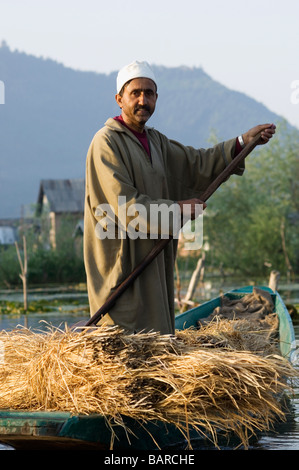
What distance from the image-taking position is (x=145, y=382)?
3779mm

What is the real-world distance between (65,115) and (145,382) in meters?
159

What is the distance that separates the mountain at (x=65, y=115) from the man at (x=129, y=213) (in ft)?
417

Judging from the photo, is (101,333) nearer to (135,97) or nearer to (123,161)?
(123,161)

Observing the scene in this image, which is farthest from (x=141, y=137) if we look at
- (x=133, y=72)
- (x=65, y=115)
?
(x=65, y=115)

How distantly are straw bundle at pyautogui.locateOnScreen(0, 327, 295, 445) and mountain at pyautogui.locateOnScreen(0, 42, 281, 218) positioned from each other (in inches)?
5025

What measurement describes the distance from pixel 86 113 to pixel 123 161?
522 feet

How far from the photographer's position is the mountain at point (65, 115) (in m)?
145

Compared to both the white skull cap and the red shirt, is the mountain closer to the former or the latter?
the red shirt

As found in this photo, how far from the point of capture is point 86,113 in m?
161

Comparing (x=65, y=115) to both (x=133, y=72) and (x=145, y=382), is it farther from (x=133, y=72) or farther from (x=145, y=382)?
(x=145, y=382)

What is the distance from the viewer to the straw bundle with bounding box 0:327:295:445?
3717 millimetres

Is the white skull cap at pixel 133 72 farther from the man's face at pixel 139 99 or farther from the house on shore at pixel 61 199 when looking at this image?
the house on shore at pixel 61 199

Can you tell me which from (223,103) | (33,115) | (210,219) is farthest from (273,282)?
(223,103)

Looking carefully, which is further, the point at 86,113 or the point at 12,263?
the point at 86,113
